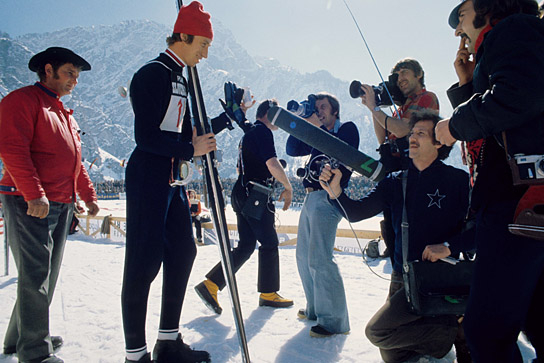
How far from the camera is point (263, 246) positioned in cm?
351

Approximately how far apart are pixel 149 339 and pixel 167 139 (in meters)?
1.69

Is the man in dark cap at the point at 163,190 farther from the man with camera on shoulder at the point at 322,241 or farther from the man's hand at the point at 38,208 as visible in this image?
the man with camera on shoulder at the point at 322,241

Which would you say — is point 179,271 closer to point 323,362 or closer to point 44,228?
point 44,228

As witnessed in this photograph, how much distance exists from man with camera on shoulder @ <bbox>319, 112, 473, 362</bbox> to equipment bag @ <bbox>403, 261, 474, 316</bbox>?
0.09m

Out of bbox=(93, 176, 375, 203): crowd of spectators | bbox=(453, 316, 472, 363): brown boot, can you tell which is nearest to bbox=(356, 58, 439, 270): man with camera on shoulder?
bbox=(453, 316, 472, 363): brown boot

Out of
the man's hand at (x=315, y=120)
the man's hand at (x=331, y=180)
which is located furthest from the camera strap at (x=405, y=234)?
the man's hand at (x=315, y=120)

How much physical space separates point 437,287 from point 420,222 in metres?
0.43

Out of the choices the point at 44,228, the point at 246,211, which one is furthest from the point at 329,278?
the point at 44,228

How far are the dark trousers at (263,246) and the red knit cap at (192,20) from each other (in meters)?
1.90

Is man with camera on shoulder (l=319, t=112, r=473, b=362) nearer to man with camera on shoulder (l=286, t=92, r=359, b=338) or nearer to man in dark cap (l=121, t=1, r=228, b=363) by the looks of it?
man with camera on shoulder (l=286, t=92, r=359, b=338)

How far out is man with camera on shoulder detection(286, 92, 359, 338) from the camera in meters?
2.70

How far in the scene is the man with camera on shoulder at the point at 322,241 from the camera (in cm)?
270

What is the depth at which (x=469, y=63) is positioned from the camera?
170cm

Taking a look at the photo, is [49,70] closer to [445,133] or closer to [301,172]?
[301,172]
